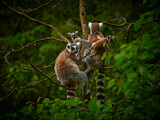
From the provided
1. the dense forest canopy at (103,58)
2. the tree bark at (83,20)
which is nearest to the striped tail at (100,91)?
the dense forest canopy at (103,58)

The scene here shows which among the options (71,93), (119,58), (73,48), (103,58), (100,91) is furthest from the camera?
(73,48)

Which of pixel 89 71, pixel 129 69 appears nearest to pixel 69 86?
pixel 89 71

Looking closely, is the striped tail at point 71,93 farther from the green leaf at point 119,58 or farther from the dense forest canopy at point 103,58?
the green leaf at point 119,58

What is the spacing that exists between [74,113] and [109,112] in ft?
1.86

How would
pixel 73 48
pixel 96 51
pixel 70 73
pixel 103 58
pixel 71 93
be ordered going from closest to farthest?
pixel 103 58 < pixel 71 93 < pixel 70 73 < pixel 73 48 < pixel 96 51

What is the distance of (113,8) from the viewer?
9.59m

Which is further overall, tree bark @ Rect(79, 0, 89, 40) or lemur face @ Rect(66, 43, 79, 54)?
lemur face @ Rect(66, 43, 79, 54)

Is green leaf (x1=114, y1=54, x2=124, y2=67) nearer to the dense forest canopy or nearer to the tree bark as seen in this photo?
the dense forest canopy

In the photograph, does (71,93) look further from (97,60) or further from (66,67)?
(97,60)

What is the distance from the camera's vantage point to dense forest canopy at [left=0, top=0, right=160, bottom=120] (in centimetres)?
212

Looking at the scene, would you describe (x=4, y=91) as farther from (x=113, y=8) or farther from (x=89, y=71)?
(x=113, y=8)

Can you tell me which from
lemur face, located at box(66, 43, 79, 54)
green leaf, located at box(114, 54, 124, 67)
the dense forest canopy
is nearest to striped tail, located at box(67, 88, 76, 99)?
the dense forest canopy

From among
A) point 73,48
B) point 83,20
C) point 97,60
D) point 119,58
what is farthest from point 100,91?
point 119,58

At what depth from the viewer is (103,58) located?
7.56 ft
